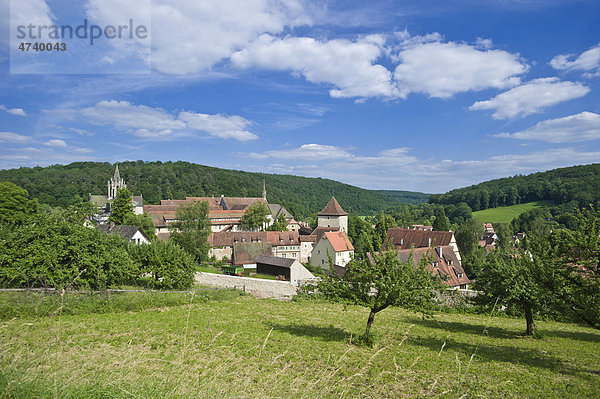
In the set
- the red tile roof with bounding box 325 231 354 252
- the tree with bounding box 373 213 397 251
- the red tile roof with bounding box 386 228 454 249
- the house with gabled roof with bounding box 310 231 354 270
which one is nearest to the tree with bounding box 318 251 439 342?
the tree with bounding box 373 213 397 251

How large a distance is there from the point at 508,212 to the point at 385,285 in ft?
436

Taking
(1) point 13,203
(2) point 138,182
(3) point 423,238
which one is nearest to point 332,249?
(3) point 423,238

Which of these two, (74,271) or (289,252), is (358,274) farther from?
(289,252)

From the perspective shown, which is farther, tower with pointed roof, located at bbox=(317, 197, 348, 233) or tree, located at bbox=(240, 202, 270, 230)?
Answer: tree, located at bbox=(240, 202, 270, 230)

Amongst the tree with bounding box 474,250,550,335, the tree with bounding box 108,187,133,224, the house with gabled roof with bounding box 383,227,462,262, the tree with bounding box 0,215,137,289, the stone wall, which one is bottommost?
the stone wall

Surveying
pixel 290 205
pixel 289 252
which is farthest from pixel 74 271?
pixel 290 205

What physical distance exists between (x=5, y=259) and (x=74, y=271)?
10.0ft

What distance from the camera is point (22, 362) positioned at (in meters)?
3.98

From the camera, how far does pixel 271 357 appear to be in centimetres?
1009

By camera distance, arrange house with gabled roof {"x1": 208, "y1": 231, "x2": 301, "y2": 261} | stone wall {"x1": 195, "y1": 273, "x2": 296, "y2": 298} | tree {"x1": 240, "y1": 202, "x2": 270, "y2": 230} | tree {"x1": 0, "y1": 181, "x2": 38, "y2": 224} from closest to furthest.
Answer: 1. stone wall {"x1": 195, "y1": 273, "x2": 296, "y2": 298}
2. tree {"x1": 0, "y1": 181, "x2": 38, "y2": 224}
3. house with gabled roof {"x1": 208, "y1": 231, "x2": 301, "y2": 261}
4. tree {"x1": 240, "y1": 202, "x2": 270, "y2": 230}

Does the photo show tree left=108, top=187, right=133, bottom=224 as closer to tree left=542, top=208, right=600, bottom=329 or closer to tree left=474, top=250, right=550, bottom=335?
tree left=474, top=250, right=550, bottom=335

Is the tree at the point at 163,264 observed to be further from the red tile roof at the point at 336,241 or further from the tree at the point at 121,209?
the tree at the point at 121,209

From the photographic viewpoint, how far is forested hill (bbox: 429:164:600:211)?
10350 cm

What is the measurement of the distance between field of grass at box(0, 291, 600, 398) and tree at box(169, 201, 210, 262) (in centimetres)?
2617
